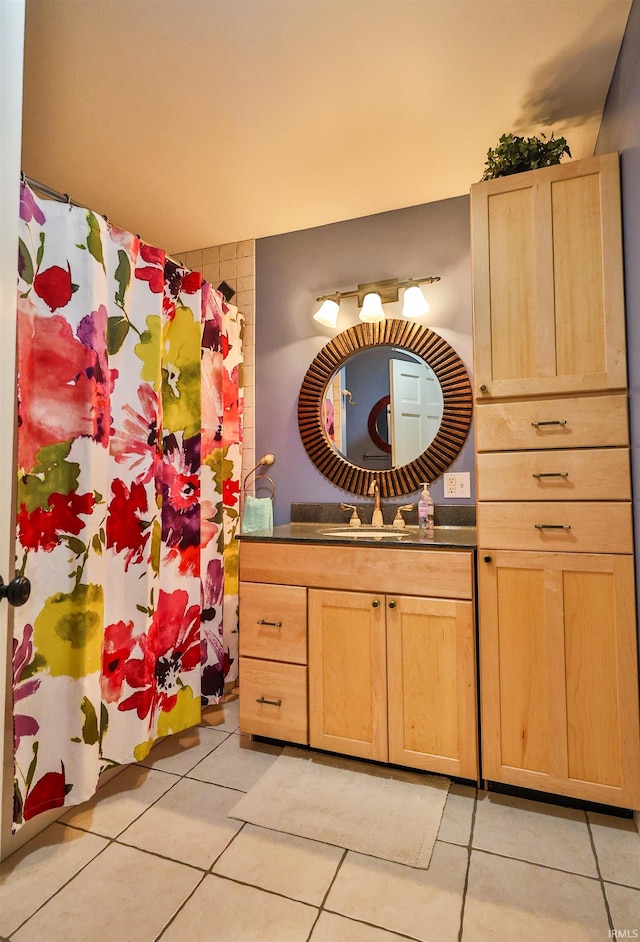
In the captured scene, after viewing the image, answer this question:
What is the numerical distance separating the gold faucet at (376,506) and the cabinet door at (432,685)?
62 centimetres

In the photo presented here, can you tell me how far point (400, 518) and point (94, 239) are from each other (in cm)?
163

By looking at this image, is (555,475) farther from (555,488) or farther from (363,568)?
(363,568)

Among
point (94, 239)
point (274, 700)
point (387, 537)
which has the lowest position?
point (274, 700)

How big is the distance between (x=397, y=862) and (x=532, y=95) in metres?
2.52

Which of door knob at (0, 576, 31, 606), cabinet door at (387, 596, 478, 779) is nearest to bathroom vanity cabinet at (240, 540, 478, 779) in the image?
cabinet door at (387, 596, 478, 779)

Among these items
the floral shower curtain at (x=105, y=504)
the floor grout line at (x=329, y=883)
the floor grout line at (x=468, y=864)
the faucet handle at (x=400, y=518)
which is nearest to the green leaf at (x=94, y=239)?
→ the floral shower curtain at (x=105, y=504)

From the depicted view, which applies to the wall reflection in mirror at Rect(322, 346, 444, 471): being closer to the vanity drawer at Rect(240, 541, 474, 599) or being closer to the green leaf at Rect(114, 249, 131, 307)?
the vanity drawer at Rect(240, 541, 474, 599)

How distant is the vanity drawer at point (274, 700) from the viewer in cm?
190

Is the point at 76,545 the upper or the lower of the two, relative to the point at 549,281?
lower

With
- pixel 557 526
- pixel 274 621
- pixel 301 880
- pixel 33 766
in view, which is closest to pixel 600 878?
pixel 301 880

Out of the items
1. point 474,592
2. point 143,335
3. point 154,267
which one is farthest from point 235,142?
point 474,592

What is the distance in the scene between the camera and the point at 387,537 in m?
1.98

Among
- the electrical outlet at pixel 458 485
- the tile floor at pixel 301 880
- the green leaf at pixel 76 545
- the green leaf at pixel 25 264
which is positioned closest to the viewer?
the tile floor at pixel 301 880

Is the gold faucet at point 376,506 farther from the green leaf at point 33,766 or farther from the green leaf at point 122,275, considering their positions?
the green leaf at point 33,766
